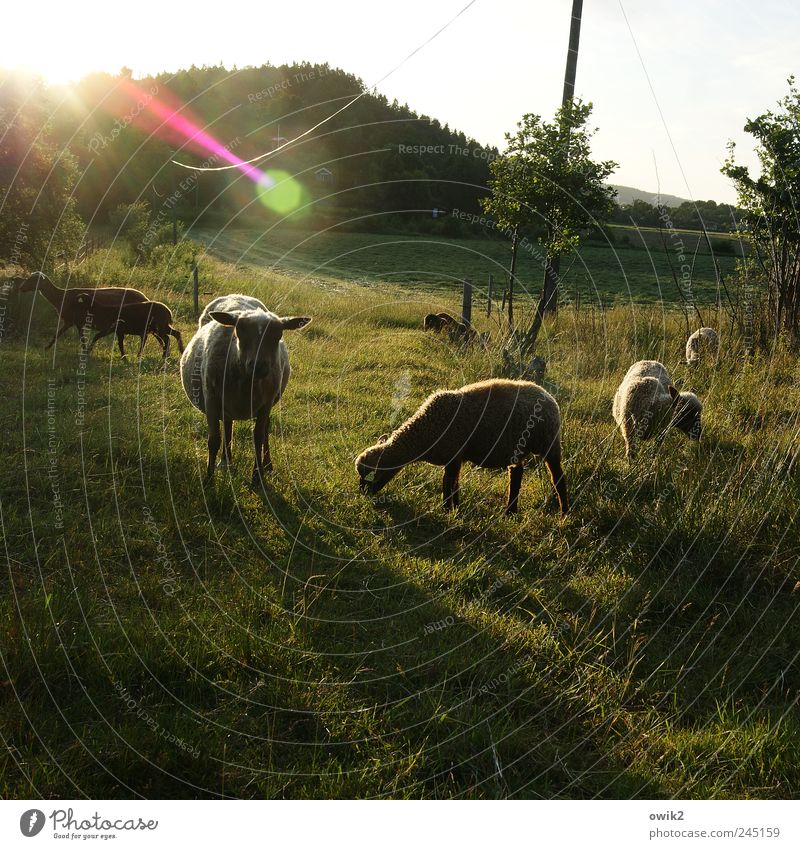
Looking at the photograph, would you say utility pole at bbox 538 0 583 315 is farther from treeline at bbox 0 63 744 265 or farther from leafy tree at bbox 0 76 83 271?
leafy tree at bbox 0 76 83 271

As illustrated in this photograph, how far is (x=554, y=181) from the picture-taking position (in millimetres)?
10836

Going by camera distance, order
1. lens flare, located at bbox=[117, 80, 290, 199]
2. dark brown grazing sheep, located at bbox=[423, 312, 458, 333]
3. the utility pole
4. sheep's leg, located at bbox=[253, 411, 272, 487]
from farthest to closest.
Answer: dark brown grazing sheep, located at bbox=[423, 312, 458, 333], lens flare, located at bbox=[117, 80, 290, 199], the utility pole, sheep's leg, located at bbox=[253, 411, 272, 487]

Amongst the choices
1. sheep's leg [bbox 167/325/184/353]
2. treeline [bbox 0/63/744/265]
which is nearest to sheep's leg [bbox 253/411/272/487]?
treeline [bbox 0/63/744/265]

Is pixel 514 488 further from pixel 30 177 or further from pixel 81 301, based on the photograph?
pixel 30 177

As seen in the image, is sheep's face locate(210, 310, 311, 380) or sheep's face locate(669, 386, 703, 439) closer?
sheep's face locate(210, 310, 311, 380)

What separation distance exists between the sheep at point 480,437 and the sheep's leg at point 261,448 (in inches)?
49.2

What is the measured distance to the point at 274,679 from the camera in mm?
4340

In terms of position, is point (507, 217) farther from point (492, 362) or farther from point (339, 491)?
point (339, 491)

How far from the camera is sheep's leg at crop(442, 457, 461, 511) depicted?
7398 millimetres

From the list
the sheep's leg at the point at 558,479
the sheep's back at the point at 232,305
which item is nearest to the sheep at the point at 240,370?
the sheep's back at the point at 232,305

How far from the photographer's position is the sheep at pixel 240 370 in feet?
24.0

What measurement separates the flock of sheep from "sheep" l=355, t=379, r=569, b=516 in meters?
0.01

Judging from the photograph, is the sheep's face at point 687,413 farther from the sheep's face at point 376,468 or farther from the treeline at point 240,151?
the sheep's face at point 376,468

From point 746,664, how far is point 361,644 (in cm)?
284
